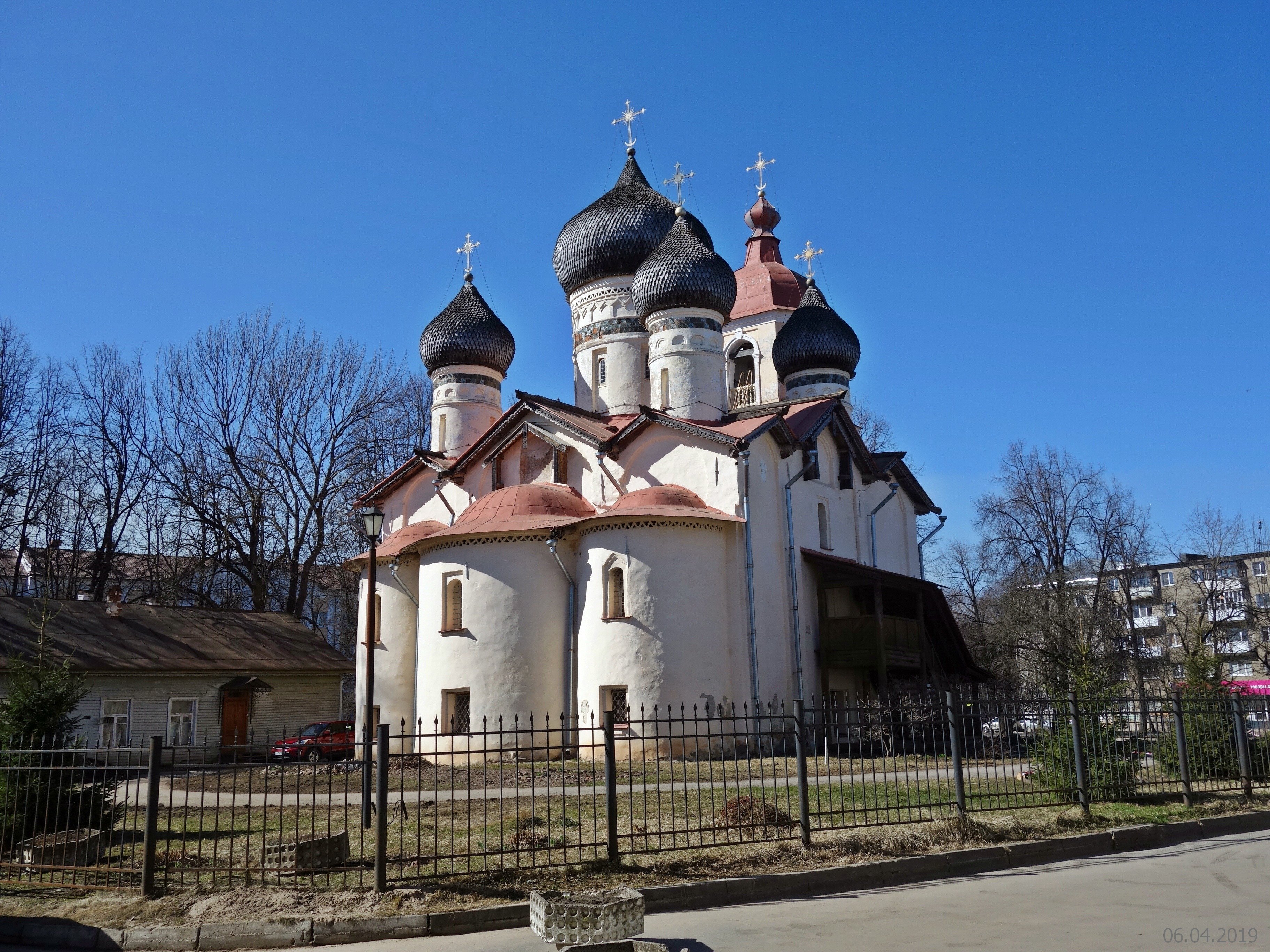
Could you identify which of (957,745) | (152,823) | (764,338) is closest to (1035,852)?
(957,745)

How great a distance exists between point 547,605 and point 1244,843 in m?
13.5

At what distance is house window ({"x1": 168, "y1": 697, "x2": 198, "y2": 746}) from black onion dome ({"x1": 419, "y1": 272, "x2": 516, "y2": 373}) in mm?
10487

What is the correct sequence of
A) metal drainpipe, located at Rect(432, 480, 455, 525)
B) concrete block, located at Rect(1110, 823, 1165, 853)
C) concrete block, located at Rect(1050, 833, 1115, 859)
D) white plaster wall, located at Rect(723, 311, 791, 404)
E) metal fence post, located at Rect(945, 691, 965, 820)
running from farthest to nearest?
white plaster wall, located at Rect(723, 311, 791, 404) → metal drainpipe, located at Rect(432, 480, 455, 525) → concrete block, located at Rect(1110, 823, 1165, 853) → metal fence post, located at Rect(945, 691, 965, 820) → concrete block, located at Rect(1050, 833, 1115, 859)

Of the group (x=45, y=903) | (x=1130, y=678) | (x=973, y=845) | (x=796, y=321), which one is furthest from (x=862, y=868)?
(x=1130, y=678)

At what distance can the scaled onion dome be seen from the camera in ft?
81.8

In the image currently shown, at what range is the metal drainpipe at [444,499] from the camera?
26469mm

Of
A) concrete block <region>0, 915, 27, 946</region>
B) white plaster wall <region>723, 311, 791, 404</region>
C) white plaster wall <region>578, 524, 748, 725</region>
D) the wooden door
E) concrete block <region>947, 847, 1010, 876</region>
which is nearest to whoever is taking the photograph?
concrete block <region>0, 915, 27, 946</region>

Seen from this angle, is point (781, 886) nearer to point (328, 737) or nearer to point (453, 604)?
point (453, 604)

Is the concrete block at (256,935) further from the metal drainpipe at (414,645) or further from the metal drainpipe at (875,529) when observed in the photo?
the metal drainpipe at (875,529)

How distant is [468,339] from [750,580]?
36.7 feet

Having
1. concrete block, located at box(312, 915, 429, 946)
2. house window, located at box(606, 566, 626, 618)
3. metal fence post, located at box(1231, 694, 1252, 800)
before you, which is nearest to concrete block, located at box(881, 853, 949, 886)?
concrete block, located at box(312, 915, 429, 946)

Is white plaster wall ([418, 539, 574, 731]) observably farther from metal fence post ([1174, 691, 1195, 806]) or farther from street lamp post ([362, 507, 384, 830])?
metal fence post ([1174, 691, 1195, 806])

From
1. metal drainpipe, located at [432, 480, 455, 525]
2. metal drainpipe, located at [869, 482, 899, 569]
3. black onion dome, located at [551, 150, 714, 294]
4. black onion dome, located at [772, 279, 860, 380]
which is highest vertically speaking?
black onion dome, located at [551, 150, 714, 294]

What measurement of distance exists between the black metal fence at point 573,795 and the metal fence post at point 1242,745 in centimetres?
3
